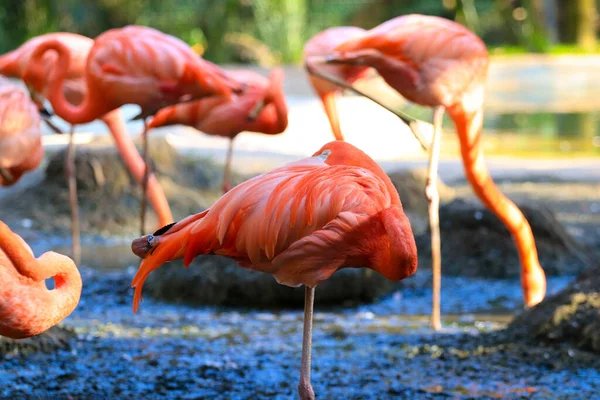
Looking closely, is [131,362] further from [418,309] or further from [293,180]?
[418,309]

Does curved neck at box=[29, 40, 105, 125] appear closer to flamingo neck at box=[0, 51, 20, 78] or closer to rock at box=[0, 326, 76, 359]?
flamingo neck at box=[0, 51, 20, 78]

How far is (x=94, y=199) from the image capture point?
256 inches

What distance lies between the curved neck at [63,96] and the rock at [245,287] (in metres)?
1.03

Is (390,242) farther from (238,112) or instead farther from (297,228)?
(238,112)

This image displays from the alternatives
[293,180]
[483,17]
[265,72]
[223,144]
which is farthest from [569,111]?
[293,180]

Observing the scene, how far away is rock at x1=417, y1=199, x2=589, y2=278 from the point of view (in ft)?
17.2

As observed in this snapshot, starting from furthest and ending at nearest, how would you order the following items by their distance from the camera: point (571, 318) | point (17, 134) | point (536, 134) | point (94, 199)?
point (536, 134), point (94, 199), point (17, 134), point (571, 318)

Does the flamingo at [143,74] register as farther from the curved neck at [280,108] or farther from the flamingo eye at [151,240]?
the flamingo eye at [151,240]

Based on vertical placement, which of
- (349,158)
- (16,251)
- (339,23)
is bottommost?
(16,251)

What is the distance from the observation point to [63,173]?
21.5 feet

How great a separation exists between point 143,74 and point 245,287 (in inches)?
50.2

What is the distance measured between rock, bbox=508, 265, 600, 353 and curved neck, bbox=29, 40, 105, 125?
2.61m

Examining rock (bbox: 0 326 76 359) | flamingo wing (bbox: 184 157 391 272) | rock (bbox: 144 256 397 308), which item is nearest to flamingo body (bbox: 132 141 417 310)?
flamingo wing (bbox: 184 157 391 272)

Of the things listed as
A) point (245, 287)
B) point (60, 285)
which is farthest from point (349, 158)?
point (245, 287)
